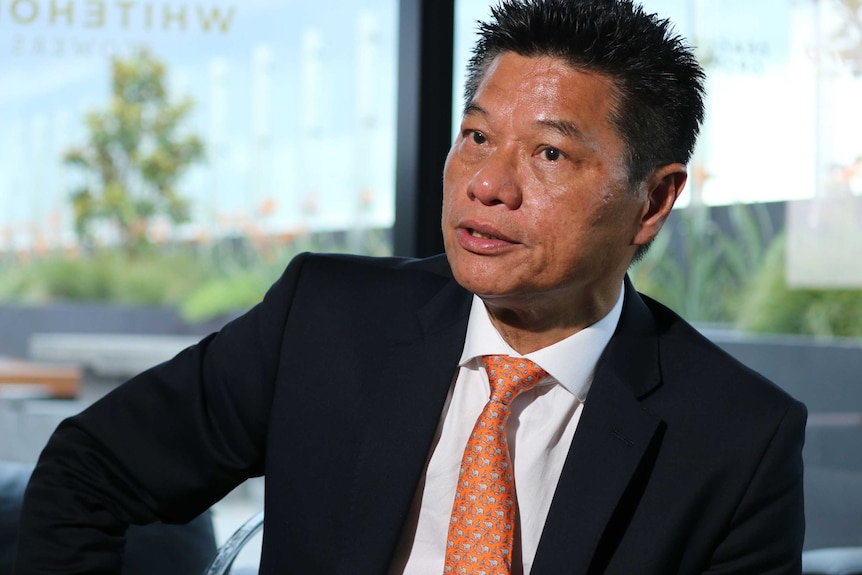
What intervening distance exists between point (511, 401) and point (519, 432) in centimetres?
6

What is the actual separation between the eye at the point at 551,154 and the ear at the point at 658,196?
20 cm

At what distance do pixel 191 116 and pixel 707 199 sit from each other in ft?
4.79

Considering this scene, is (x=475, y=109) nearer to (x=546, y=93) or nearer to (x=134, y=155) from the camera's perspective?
(x=546, y=93)

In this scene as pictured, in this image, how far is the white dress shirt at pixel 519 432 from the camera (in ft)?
5.04

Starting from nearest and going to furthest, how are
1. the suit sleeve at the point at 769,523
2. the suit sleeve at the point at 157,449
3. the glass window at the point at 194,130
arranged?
the suit sleeve at the point at 157,449 < the suit sleeve at the point at 769,523 < the glass window at the point at 194,130

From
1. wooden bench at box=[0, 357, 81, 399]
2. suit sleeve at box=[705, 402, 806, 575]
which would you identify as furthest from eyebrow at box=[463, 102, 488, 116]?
wooden bench at box=[0, 357, 81, 399]

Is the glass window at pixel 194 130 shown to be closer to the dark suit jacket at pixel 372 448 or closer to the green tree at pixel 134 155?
the green tree at pixel 134 155

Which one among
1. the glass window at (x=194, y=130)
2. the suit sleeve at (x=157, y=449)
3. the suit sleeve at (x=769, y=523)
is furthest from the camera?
the glass window at (x=194, y=130)

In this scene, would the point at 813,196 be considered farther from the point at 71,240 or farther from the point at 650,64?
the point at 71,240

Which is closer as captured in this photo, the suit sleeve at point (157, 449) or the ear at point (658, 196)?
the suit sleeve at point (157, 449)

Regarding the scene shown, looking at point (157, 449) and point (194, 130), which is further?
point (194, 130)

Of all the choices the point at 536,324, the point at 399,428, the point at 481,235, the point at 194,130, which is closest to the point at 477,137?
the point at 481,235

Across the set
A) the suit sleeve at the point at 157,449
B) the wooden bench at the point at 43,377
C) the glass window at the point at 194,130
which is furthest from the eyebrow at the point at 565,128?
the wooden bench at the point at 43,377

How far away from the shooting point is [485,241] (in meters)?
1.43
